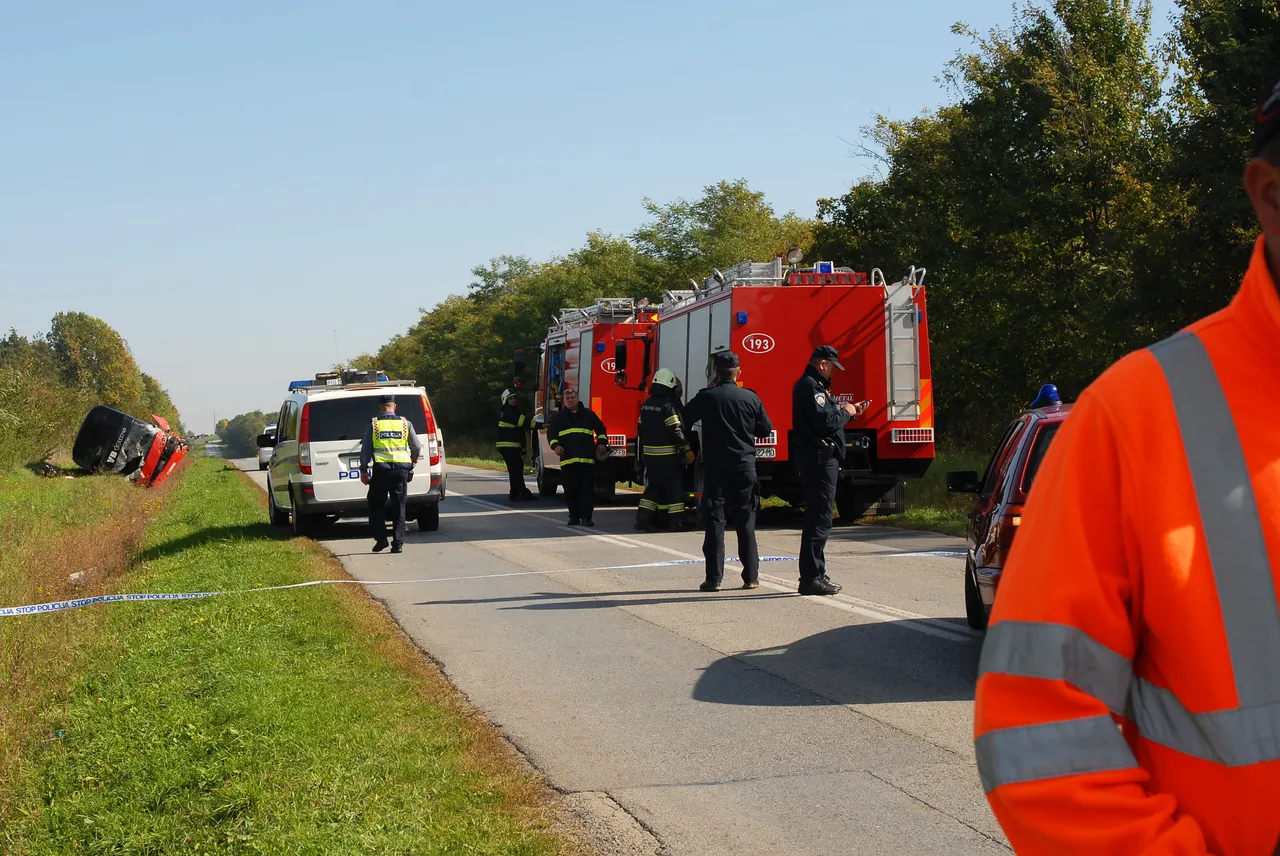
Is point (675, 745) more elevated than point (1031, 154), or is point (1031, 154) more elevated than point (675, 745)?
point (1031, 154)

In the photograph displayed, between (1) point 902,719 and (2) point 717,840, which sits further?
(1) point 902,719

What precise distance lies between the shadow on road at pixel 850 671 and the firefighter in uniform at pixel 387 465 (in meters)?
7.56

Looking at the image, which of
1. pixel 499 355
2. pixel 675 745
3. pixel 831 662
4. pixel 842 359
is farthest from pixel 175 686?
pixel 499 355

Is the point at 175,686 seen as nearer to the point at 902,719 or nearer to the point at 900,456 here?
the point at 902,719

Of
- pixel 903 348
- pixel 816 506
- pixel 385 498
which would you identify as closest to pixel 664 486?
pixel 385 498

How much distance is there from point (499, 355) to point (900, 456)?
66.7m

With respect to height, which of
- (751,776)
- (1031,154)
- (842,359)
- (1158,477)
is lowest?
(751,776)

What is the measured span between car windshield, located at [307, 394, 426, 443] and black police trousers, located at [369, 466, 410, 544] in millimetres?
1339

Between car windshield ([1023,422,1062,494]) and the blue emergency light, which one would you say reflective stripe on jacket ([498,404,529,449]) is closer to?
the blue emergency light

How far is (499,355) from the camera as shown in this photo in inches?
3255

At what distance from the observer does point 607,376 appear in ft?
74.2

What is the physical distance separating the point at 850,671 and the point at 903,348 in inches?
385

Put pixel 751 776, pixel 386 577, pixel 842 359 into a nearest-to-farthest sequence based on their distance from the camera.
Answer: pixel 751 776 < pixel 386 577 < pixel 842 359

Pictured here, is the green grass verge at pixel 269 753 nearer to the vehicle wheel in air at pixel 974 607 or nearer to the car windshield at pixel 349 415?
the vehicle wheel in air at pixel 974 607
